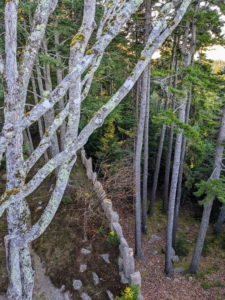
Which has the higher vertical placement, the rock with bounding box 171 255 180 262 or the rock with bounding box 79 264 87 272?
the rock with bounding box 79 264 87 272

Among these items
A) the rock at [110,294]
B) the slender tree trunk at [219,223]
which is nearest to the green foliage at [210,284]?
the slender tree trunk at [219,223]

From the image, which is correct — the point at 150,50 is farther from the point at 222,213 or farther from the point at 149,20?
the point at 222,213

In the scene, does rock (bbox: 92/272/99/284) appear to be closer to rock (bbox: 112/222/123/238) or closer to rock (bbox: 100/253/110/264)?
rock (bbox: 100/253/110/264)

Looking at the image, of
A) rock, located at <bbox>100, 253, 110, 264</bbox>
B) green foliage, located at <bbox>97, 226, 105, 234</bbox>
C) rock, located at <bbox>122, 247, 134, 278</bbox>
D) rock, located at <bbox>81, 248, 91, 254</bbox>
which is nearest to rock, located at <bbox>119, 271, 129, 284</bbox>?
rock, located at <bbox>122, 247, 134, 278</bbox>

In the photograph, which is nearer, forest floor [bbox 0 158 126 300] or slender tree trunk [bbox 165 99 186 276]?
forest floor [bbox 0 158 126 300]

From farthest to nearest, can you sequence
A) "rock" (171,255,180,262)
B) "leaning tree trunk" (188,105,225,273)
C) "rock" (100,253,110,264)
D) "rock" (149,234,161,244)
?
"rock" (149,234,161,244) < "rock" (171,255,180,262) < "leaning tree trunk" (188,105,225,273) < "rock" (100,253,110,264)

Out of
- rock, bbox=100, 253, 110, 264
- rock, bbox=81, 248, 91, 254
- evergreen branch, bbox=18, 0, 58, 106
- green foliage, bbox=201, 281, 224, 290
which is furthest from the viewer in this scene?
green foliage, bbox=201, 281, 224, 290
